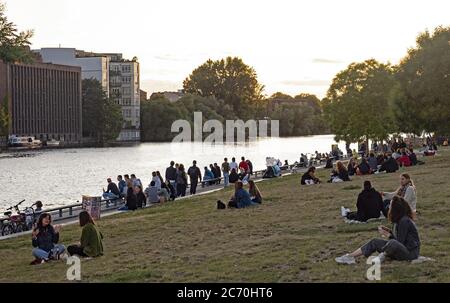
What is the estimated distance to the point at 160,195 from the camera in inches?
1222

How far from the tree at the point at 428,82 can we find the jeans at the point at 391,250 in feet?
102

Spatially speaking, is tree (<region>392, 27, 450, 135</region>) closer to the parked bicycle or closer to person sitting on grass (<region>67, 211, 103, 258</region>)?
the parked bicycle

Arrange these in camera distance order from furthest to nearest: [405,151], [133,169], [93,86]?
[93,86]
[133,169]
[405,151]

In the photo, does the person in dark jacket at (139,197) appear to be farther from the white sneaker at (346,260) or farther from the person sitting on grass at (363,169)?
the white sneaker at (346,260)

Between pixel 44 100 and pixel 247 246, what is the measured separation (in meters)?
167

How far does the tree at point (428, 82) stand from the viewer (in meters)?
41.9

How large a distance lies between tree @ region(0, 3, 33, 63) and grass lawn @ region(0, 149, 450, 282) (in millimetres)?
15455

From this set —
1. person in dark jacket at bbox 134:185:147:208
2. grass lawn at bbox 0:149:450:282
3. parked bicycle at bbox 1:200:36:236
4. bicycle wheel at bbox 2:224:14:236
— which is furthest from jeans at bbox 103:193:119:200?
bicycle wheel at bbox 2:224:14:236

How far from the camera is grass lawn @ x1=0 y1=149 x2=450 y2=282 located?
39.7 ft

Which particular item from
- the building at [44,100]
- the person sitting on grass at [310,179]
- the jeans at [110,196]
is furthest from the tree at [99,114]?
the person sitting on grass at [310,179]

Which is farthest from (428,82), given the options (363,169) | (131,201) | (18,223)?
(18,223)
